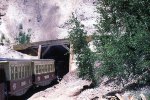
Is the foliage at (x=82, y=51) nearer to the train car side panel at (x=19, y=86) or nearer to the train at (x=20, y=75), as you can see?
the train at (x=20, y=75)

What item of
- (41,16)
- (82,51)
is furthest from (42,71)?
(41,16)

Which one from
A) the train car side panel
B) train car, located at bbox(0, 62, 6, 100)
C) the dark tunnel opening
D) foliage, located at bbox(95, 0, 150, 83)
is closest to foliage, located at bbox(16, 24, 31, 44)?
the dark tunnel opening

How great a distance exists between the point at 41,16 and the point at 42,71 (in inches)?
2272

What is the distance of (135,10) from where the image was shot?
2005 centimetres

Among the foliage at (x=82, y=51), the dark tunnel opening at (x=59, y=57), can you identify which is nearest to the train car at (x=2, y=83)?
the foliage at (x=82, y=51)

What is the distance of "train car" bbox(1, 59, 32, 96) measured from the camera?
67.4 ft

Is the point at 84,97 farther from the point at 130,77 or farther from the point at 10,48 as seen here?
the point at 10,48

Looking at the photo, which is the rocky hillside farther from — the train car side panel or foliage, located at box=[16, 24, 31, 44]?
the train car side panel

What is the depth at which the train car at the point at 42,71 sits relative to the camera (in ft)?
93.2

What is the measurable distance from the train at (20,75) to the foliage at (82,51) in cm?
351

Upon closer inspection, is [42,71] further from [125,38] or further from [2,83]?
[125,38]

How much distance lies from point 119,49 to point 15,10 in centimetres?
7287

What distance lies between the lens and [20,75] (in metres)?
23.7

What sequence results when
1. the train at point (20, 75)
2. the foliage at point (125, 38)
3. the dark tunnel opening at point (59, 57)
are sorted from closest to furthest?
the foliage at point (125, 38) < the train at point (20, 75) < the dark tunnel opening at point (59, 57)
